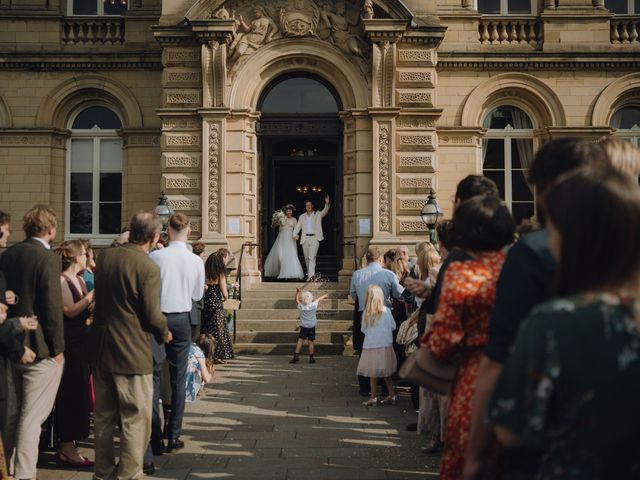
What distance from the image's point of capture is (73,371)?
666 cm

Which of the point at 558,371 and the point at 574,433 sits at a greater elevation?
the point at 558,371

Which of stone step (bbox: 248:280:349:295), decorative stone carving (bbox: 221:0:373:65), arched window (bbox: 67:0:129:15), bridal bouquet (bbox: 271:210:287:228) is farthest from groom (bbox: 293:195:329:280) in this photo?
arched window (bbox: 67:0:129:15)

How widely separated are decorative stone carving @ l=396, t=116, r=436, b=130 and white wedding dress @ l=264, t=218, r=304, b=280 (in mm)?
3933

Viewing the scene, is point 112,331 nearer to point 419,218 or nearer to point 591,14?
point 419,218

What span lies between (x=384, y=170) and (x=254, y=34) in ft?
14.8

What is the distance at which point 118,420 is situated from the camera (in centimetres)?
571

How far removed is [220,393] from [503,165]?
1088cm

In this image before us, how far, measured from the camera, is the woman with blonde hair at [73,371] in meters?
6.38

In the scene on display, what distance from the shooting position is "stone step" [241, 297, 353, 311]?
14578 mm

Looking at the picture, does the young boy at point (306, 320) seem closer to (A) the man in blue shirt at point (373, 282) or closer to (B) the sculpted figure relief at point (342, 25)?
(A) the man in blue shirt at point (373, 282)

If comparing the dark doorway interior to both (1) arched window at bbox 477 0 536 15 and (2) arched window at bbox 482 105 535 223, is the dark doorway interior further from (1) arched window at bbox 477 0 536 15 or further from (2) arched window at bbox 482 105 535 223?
(1) arched window at bbox 477 0 536 15

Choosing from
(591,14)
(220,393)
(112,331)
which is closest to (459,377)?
(112,331)

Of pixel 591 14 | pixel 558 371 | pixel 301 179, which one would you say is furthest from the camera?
pixel 301 179

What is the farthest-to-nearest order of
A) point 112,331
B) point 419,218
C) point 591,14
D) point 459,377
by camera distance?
point 591,14 < point 419,218 < point 112,331 < point 459,377
